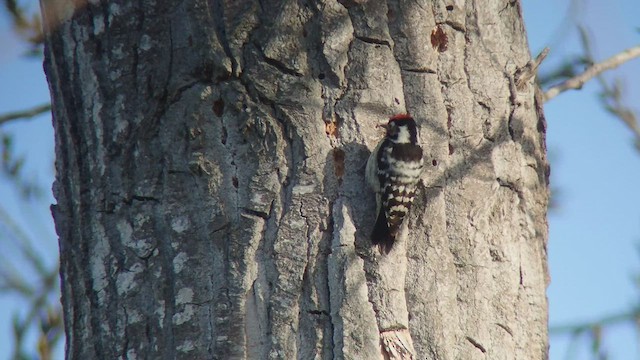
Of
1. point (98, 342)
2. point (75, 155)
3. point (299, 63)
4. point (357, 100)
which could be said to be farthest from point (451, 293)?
point (75, 155)

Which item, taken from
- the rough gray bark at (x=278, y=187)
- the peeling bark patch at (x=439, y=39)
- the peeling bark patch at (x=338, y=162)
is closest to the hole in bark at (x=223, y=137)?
the rough gray bark at (x=278, y=187)

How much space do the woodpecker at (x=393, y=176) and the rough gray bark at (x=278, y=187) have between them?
0.13ft

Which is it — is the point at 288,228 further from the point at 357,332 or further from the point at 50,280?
the point at 50,280

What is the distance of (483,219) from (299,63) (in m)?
0.81

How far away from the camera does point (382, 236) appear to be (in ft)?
7.79

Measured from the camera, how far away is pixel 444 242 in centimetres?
242

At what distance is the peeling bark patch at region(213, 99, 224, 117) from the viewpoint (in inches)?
92.9

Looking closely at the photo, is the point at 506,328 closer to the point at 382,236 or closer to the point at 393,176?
the point at 382,236

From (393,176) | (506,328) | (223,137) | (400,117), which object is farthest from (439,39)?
(506,328)

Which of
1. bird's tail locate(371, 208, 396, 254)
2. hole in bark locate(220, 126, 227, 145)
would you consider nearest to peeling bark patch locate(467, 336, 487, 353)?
bird's tail locate(371, 208, 396, 254)

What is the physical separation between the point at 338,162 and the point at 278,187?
25 centimetres

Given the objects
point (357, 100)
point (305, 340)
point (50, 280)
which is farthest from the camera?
point (50, 280)

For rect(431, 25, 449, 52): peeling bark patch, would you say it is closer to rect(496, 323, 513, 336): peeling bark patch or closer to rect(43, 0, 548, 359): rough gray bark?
rect(43, 0, 548, 359): rough gray bark

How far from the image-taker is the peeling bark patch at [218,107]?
7.74 ft
